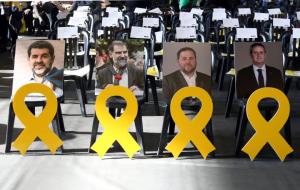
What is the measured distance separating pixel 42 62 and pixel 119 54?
620 mm

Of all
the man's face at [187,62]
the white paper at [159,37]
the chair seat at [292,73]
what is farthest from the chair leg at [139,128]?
the white paper at [159,37]

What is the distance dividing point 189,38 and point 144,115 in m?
0.95

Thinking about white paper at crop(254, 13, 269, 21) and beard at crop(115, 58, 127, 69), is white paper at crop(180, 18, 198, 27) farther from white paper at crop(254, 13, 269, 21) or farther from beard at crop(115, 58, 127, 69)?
beard at crop(115, 58, 127, 69)

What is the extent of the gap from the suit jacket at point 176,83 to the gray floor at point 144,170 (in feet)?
1.66

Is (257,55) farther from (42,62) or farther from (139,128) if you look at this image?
(42,62)

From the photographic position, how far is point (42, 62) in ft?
16.8

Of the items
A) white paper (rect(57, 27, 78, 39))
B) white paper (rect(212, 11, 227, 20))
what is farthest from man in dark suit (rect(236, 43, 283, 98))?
white paper (rect(212, 11, 227, 20))

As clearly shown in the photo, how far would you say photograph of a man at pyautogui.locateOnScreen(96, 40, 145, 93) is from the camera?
5.11 m

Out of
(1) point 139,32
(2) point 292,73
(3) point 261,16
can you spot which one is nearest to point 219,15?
(3) point 261,16

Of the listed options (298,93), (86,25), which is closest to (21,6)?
(86,25)

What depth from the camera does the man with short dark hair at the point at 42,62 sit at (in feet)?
16.9

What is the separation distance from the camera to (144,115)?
264 inches

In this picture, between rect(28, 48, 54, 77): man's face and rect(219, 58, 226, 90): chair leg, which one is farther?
rect(219, 58, 226, 90): chair leg

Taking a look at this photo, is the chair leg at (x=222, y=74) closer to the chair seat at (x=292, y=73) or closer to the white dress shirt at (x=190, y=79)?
the chair seat at (x=292, y=73)
